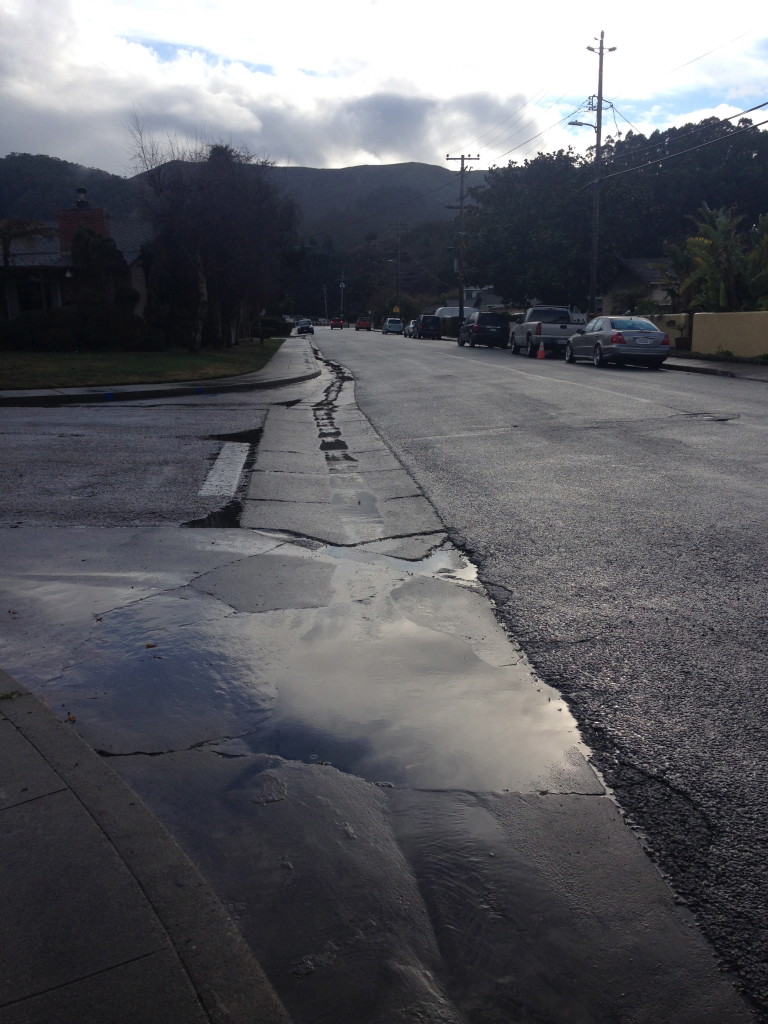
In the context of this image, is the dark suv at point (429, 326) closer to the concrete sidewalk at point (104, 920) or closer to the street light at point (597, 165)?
the street light at point (597, 165)

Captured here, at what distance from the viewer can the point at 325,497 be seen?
A: 9.41 m

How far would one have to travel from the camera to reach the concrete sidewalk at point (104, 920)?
2357 millimetres

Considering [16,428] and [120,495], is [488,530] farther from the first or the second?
[16,428]

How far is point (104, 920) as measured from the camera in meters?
2.65

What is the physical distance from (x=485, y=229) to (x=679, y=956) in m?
56.6

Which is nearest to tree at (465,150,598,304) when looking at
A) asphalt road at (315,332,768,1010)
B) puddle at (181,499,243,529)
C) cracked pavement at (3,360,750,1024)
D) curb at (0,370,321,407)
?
curb at (0,370,321,407)

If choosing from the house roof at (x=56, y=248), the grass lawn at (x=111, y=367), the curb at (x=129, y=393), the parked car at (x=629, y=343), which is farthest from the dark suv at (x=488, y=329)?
the curb at (x=129, y=393)

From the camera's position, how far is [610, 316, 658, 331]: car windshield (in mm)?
27844

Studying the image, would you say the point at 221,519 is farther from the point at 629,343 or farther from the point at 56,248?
the point at 56,248

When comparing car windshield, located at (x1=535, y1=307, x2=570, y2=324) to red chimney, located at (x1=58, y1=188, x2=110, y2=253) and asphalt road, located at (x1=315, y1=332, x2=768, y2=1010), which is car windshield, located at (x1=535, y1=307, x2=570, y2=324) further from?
asphalt road, located at (x1=315, y1=332, x2=768, y2=1010)

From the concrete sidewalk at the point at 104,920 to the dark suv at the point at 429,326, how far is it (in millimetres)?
64142

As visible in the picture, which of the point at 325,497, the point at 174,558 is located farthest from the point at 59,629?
the point at 325,497

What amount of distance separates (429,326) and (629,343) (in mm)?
39661

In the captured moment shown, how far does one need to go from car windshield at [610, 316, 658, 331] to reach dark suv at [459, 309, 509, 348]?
17.3m
